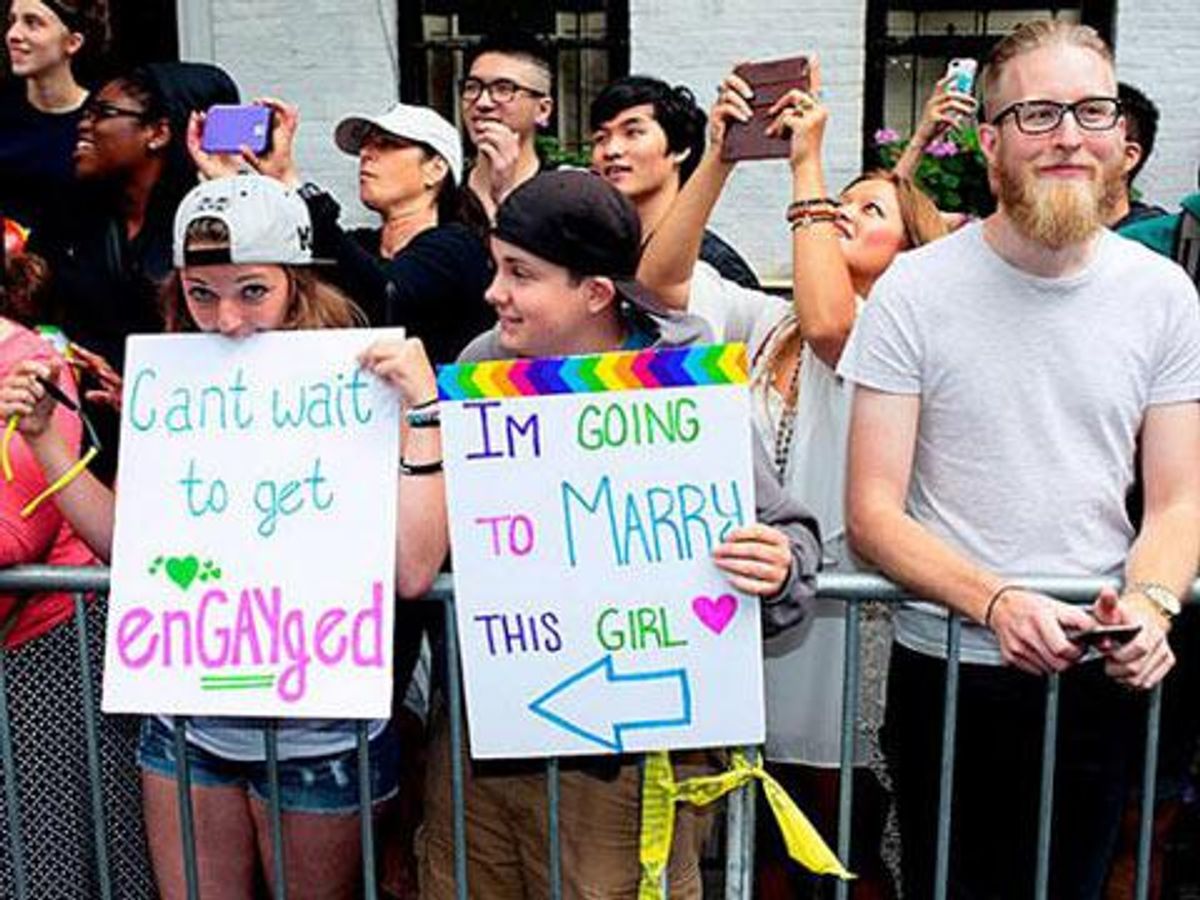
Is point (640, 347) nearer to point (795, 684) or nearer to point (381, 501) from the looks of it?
point (381, 501)

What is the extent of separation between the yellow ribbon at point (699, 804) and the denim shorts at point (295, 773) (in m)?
0.50

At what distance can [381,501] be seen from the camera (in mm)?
2516

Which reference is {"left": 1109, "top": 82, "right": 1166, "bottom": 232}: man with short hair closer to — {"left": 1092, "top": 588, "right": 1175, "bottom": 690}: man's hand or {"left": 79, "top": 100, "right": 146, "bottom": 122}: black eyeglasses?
{"left": 1092, "top": 588, "right": 1175, "bottom": 690}: man's hand

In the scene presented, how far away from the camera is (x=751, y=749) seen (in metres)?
2.55

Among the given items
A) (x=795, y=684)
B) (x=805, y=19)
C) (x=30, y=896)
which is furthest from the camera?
(x=805, y=19)

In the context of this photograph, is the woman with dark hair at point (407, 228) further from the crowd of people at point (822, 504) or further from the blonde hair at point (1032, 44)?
the blonde hair at point (1032, 44)

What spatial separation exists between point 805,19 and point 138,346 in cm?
480

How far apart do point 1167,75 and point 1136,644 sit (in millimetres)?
5100

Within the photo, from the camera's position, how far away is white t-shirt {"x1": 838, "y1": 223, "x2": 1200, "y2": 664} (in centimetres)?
253

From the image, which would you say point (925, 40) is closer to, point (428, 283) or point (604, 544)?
point (428, 283)

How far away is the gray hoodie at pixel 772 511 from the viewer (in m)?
2.47

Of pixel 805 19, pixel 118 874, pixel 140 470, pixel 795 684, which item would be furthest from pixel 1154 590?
pixel 805 19

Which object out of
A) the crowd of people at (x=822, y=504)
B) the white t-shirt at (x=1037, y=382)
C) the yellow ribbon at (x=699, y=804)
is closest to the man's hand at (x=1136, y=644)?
the crowd of people at (x=822, y=504)

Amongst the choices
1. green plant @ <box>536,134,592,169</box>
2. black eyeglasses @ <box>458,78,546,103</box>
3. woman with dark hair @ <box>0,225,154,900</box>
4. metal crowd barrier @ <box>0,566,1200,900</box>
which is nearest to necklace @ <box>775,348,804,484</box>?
metal crowd barrier @ <box>0,566,1200,900</box>
